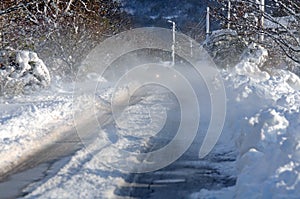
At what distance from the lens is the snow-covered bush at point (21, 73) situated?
23250 mm

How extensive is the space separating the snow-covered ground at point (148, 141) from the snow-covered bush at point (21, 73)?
445 centimetres

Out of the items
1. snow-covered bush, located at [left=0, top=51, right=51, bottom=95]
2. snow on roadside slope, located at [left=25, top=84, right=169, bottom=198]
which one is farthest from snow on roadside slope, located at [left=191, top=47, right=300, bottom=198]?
snow-covered bush, located at [left=0, top=51, right=51, bottom=95]

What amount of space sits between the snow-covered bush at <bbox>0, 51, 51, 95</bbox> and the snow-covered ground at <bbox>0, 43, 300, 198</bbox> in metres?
4.45

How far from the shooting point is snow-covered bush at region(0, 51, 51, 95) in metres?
23.2

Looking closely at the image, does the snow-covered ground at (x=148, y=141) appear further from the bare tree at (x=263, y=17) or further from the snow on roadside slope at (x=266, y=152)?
the bare tree at (x=263, y=17)

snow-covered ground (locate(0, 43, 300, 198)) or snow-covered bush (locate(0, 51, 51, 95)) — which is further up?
snow-covered bush (locate(0, 51, 51, 95))

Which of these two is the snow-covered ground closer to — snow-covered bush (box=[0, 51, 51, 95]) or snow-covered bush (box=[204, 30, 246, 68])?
snow-covered bush (box=[0, 51, 51, 95])

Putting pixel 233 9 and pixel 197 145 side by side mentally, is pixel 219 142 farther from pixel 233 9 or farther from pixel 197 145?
pixel 233 9

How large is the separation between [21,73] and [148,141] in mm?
14210

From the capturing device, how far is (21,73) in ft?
79.7

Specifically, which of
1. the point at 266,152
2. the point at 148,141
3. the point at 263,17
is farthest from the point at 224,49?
Result: the point at 266,152

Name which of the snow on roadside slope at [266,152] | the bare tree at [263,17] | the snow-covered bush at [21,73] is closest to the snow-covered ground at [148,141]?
the snow on roadside slope at [266,152]

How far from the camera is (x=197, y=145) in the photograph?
446 inches

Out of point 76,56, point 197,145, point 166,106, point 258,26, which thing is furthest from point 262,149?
point 76,56
